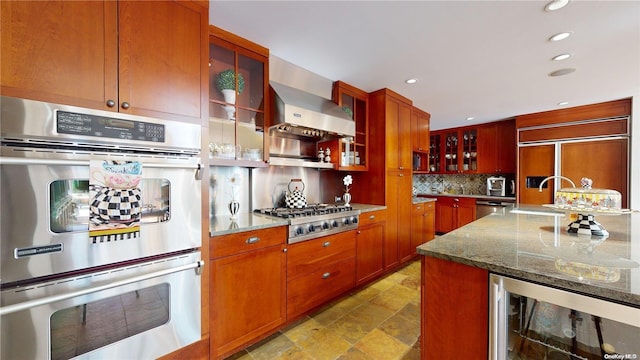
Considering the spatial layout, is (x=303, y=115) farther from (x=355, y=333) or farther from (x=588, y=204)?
(x=588, y=204)

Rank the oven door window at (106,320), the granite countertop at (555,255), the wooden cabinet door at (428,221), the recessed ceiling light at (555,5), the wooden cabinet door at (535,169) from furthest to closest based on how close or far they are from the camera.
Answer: the wooden cabinet door at (535,169) < the wooden cabinet door at (428,221) < the recessed ceiling light at (555,5) < the oven door window at (106,320) < the granite countertop at (555,255)

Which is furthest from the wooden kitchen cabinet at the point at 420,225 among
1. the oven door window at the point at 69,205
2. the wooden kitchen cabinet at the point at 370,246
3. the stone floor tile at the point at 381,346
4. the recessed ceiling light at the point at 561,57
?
the oven door window at the point at 69,205

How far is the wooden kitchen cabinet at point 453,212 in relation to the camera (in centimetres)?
498

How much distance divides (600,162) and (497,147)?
58.0 inches

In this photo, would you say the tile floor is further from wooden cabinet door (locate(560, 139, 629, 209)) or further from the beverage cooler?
wooden cabinet door (locate(560, 139, 629, 209))

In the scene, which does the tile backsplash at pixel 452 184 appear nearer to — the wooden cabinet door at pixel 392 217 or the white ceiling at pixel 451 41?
the white ceiling at pixel 451 41

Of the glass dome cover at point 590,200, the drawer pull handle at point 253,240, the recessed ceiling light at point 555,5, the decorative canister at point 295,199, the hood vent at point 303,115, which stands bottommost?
the drawer pull handle at point 253,240

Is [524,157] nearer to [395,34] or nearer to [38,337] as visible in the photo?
[395,34]

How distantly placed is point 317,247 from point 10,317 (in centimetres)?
173

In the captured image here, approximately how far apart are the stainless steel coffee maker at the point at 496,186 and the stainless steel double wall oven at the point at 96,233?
226 inches

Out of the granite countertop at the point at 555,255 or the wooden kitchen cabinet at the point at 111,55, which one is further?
the wooden kitchen cabinet at the point at 111,55

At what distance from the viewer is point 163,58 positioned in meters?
1.36

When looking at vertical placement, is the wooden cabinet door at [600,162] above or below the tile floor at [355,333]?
above

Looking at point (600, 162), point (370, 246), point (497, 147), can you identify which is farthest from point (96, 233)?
point (497, 147)
